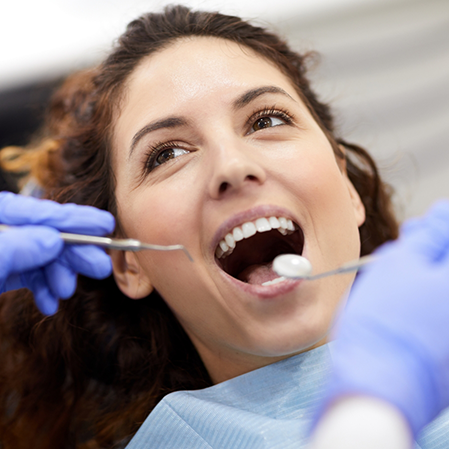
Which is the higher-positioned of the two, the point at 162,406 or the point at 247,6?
the point at 247,6

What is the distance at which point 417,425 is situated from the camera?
1.73 feet

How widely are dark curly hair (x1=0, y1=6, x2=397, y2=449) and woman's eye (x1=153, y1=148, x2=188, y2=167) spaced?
0.72ft

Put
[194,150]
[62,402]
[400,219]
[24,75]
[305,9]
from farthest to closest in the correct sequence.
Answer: [305,9] → [24,75] → [400,219] → [62,402] → [194,150]

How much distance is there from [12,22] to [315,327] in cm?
192

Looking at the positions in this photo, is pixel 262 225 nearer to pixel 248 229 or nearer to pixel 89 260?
pixel 248 229

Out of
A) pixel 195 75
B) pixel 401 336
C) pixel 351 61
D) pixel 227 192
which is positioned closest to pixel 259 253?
pixel 227 192

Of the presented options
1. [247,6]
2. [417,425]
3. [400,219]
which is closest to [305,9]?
[247,6]

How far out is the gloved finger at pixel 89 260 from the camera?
971mm

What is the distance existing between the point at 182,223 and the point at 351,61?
1.58 metres

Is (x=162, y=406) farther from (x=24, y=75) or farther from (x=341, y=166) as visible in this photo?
(x=24, y=75)

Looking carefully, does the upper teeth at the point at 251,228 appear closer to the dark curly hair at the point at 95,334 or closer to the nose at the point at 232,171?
the nose at the point at 232,171

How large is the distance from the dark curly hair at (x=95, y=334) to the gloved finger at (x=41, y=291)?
0.32 m

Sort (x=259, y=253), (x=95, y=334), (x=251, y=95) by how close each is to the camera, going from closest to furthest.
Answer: (x=251, y=95) < (x=259, y=253) < (x=95, y=334)

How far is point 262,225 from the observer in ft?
3.24
